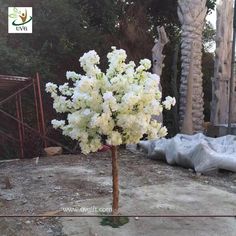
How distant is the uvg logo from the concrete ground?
467cm

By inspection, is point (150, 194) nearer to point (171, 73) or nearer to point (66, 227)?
point (66, 227)

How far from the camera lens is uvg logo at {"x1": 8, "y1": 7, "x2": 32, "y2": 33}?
12094 millimetres

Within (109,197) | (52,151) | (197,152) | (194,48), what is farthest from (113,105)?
(194,48)

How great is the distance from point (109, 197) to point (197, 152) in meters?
2.61

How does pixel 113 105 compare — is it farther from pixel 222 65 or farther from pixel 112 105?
pixel 222 65

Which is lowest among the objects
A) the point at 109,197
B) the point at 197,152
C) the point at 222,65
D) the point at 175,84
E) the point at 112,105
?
the point at 109,197

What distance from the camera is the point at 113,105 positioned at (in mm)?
3973

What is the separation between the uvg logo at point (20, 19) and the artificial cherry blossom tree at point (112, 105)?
27.4ft

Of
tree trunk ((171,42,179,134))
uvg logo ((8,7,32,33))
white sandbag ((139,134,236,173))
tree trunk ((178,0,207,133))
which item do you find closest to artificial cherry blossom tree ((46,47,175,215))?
white sandbag ((139,134,236,173))

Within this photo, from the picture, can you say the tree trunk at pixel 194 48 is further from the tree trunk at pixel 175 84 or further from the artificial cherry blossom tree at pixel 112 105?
the artificial cherry blossom tree at pixel 112 105

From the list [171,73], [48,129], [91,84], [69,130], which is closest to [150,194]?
[69,130]

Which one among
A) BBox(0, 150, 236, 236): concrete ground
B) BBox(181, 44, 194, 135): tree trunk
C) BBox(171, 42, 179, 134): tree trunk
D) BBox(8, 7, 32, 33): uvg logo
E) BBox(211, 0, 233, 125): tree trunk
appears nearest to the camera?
BBox(0, 150, 236, 236): concrete ground

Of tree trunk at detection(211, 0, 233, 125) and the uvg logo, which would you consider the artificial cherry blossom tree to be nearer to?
tree trunk at detection(211, 0, 233, 125)

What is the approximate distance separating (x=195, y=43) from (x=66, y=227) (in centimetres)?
819
